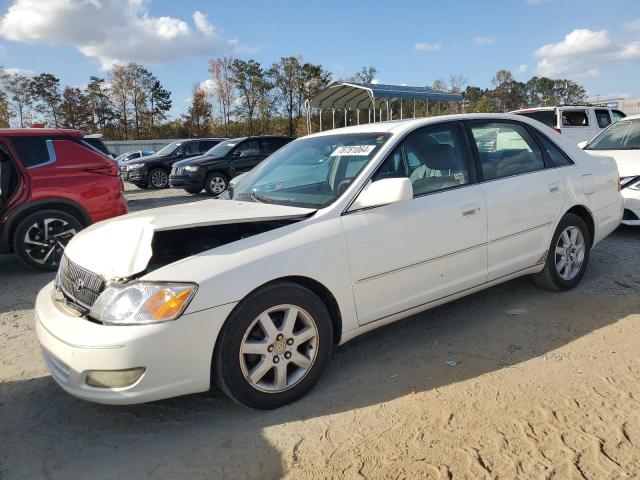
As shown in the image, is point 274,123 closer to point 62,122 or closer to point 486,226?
point 62,122

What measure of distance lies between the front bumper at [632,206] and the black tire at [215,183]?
390 inches

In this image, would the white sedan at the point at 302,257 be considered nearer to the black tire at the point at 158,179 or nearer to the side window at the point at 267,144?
the side window at the point at 267,144

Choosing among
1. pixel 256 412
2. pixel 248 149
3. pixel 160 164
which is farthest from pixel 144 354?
pixel 160 164

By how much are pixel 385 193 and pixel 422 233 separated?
0.46 meters

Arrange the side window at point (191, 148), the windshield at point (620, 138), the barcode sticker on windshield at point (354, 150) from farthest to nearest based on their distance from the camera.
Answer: the side window at point (191, 148), the windshield at point (620, 138), the barcode sticker on windshield at point (354, 150)

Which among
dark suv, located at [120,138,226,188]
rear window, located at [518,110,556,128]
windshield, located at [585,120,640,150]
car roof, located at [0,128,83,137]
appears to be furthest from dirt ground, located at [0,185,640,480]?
dark suv, located at [120,138,226,188]

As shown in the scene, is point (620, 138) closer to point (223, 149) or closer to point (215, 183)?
point (215, 183)

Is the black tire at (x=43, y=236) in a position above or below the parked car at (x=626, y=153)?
below

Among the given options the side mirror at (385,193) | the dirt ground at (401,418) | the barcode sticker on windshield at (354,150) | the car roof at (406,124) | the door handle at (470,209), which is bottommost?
the dirt ground at (401,418)

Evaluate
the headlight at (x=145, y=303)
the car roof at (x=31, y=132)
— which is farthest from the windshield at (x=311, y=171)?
the car roof at (x=31, y=132)

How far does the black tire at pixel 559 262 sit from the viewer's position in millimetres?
4312

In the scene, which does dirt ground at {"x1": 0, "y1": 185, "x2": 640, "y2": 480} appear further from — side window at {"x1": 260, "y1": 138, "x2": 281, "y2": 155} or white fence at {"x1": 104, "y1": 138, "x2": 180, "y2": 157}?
white fence at {"x1": 104, "y1": 138, "x2": 180, "y2": 157}

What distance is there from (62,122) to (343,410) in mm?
57856

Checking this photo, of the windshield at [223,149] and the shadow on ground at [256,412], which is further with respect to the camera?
the windshield at [223,149]
